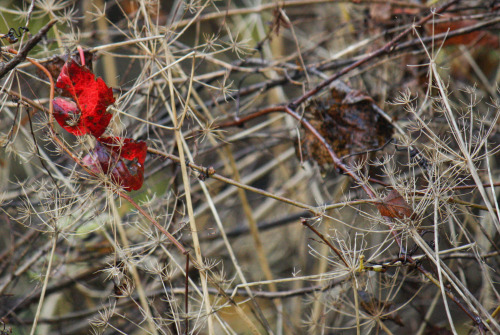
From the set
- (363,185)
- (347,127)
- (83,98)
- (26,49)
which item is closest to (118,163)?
(83,98)

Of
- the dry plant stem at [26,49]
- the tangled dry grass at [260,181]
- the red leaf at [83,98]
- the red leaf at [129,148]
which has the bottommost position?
the tangled dry grass at [260,181]

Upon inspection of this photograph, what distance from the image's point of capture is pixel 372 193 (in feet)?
3.33

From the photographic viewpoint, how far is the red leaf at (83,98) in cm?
90

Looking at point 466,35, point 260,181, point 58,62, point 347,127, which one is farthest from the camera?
point 260,181

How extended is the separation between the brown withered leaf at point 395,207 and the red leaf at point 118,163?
536 mm

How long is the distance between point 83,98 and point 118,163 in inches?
6.0

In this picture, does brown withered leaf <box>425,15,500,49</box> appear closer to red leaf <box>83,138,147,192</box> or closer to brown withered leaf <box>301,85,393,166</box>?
brown withered leaf <box>301,85,393,166</box>

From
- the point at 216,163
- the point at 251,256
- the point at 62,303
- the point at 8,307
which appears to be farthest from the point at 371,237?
the point at 8,307

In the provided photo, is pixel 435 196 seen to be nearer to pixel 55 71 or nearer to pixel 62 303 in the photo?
pixel 55 71

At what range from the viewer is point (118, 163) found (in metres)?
0.95

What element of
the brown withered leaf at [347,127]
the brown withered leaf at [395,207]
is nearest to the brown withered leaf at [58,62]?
the brown withered leaf at [347,127]

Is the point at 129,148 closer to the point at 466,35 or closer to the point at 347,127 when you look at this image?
the point at 347,127

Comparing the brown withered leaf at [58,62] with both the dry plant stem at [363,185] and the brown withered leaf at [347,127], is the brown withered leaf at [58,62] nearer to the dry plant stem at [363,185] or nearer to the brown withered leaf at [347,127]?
the dry plant stem at [363,185]

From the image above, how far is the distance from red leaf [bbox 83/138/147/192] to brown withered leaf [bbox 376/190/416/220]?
0.54 m
